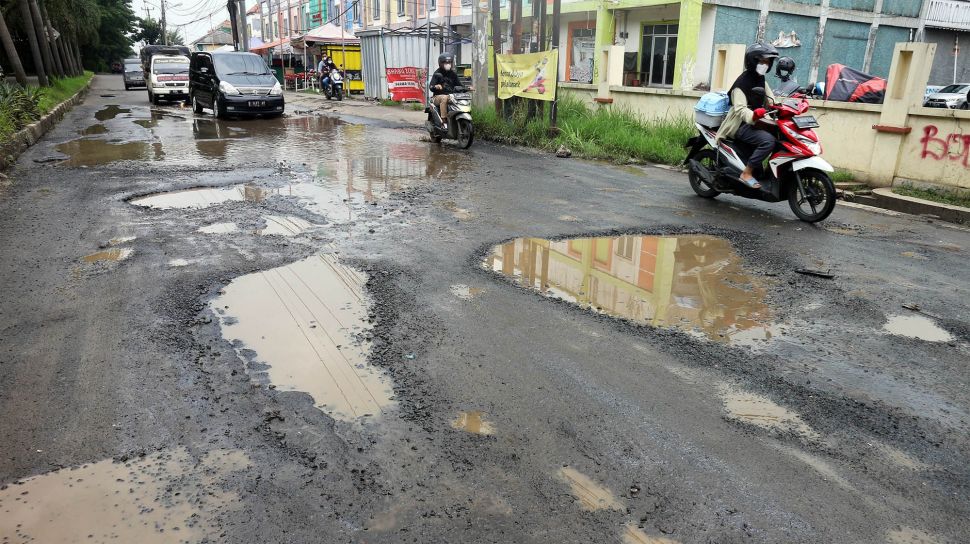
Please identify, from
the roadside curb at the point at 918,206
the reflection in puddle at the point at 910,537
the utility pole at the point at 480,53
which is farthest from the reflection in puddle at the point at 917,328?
the utility pole at the point at 480,53

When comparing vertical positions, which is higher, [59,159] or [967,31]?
[967,31]

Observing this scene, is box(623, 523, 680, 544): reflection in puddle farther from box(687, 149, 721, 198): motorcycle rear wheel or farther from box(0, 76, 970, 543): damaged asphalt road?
box(687, 149, 721, 198): motorcycle rear wheel

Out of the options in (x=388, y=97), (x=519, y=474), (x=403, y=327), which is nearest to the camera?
(x=519, y=474)

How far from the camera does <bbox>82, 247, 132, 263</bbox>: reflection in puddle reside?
5.49 metres

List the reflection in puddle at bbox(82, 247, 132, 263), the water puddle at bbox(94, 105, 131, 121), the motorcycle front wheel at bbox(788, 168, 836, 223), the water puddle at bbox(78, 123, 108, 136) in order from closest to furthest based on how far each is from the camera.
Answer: the reflection in puddle at bbox(82, 247, 132, 263) → the motorcycle front wheel at bbox(788, 168, 836, 223) → the water puddle at bbox(78, 123, 108, 136) → the water puddle at bbox(94, 105, 131, 121)

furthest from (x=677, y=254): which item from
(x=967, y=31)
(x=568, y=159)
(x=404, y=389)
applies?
(x=967, y=31)

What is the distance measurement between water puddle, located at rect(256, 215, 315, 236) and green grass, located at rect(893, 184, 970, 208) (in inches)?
295

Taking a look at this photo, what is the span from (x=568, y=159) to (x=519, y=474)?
386 inches

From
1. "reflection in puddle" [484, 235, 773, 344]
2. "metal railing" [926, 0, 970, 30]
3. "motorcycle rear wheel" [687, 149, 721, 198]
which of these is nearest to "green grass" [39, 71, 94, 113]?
"motorcycle rear wheel" [687, 149, 721, 198]

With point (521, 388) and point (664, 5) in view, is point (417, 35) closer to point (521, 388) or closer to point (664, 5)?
point (664, 5)

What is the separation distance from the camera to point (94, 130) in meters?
15.3

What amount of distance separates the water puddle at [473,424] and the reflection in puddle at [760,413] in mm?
1180

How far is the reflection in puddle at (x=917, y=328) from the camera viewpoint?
4.21 meters

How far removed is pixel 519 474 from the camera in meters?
2.75
